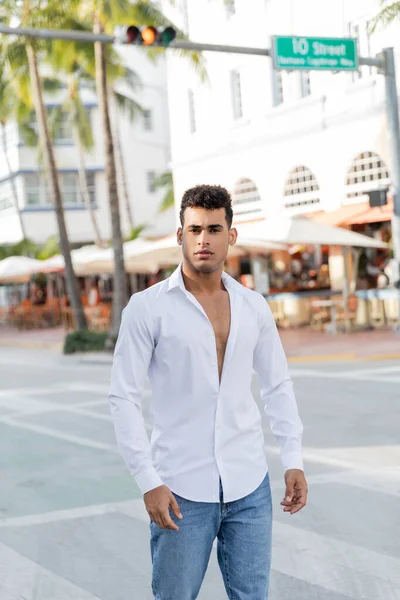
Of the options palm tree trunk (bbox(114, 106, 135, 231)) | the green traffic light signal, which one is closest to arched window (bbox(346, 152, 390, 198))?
the green traffic light signal

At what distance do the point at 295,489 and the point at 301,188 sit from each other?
26.0m

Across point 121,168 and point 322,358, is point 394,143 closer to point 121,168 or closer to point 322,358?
point 322,358

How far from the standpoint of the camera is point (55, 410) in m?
13.4

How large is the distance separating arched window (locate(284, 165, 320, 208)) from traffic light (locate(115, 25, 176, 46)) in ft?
42.5

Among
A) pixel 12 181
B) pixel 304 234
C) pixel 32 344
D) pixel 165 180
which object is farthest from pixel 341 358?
pixel 12 181

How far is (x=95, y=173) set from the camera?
54469mm

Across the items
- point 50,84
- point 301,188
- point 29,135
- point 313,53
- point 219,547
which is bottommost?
point 219,547

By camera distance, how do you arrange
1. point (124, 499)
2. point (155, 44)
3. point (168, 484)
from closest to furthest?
point (168, 484)
point (124, 499)
point (155, 44)

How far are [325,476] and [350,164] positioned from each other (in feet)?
64.4

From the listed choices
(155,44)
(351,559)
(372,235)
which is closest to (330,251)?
(372,235)

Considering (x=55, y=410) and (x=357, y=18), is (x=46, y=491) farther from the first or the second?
(x=357, y=18)

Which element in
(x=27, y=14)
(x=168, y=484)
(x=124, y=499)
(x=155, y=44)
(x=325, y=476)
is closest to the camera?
(x=168, y=484)

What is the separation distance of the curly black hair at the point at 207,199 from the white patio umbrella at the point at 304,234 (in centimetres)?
1891

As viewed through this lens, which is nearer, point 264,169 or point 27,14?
point 27,14
